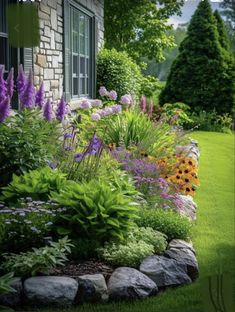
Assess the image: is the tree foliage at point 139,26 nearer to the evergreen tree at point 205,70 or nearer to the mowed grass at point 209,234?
the evergreen tree at point 205,70

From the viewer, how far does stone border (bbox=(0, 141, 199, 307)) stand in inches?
96.2

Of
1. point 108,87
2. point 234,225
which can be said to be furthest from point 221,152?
point 234,225

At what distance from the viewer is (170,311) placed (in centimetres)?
253

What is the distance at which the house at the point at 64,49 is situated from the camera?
5.20 m

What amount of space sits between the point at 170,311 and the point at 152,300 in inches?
5.4

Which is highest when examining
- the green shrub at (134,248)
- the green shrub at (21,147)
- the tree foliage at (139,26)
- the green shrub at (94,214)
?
the tree foliage at (139,26)

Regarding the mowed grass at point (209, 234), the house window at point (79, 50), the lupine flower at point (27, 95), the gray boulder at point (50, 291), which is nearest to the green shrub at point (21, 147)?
the lupine flower at point (27, 95)

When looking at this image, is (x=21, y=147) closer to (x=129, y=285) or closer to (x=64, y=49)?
(x=129, y=285)

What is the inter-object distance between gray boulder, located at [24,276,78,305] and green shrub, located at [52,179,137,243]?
1.62 feet

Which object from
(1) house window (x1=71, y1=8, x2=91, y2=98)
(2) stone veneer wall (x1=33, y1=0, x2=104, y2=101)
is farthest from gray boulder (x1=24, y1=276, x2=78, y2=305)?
(1) house window (x1=71, y1=8, x2=91, y2=98)

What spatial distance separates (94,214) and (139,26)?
12.3 metres

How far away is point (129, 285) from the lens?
259 centimetres

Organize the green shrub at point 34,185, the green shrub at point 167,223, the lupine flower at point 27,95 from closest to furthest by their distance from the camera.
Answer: the green shrub at point 34,185 < the green shrub at point 167,223 < the lupine flower at point 27,95

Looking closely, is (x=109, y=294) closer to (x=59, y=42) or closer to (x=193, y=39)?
(x=59, y=42)
